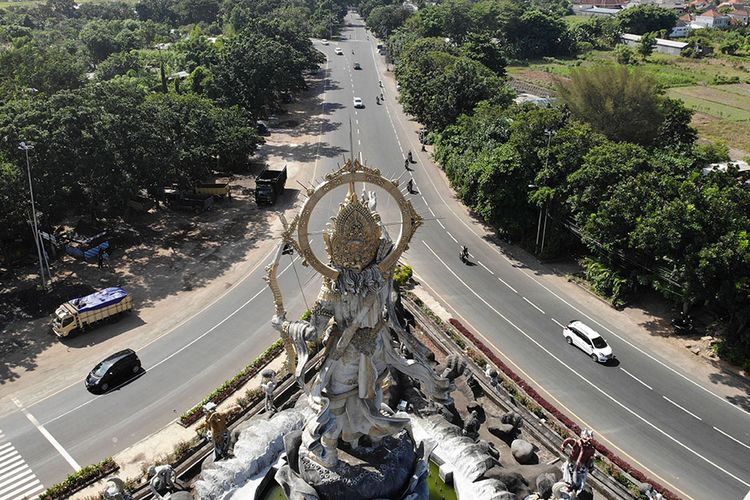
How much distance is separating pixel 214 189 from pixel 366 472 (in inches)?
1577

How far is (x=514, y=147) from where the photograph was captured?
4700 centimetres

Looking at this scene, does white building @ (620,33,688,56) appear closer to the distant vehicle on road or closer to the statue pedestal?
the distant vehicle on road

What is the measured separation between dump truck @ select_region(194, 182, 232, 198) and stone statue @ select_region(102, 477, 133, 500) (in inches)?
1431

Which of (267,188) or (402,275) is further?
(267,188)

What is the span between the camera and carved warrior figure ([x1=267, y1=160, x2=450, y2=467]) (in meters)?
19.9

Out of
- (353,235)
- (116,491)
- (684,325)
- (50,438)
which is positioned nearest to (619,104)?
(684,325)

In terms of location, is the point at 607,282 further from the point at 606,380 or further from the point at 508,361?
the point at 508,361

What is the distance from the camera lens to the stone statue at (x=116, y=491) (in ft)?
70.5

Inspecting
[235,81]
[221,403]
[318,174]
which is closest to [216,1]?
[235,81]

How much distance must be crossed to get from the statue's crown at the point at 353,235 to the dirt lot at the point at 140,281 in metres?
21.3

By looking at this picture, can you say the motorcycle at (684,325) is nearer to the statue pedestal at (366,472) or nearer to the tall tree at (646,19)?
the statue pedestal at (366,472)

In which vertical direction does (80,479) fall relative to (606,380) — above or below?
above

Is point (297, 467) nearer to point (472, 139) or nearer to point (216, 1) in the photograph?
point (472, 139)

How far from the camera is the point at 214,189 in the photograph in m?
55.8
